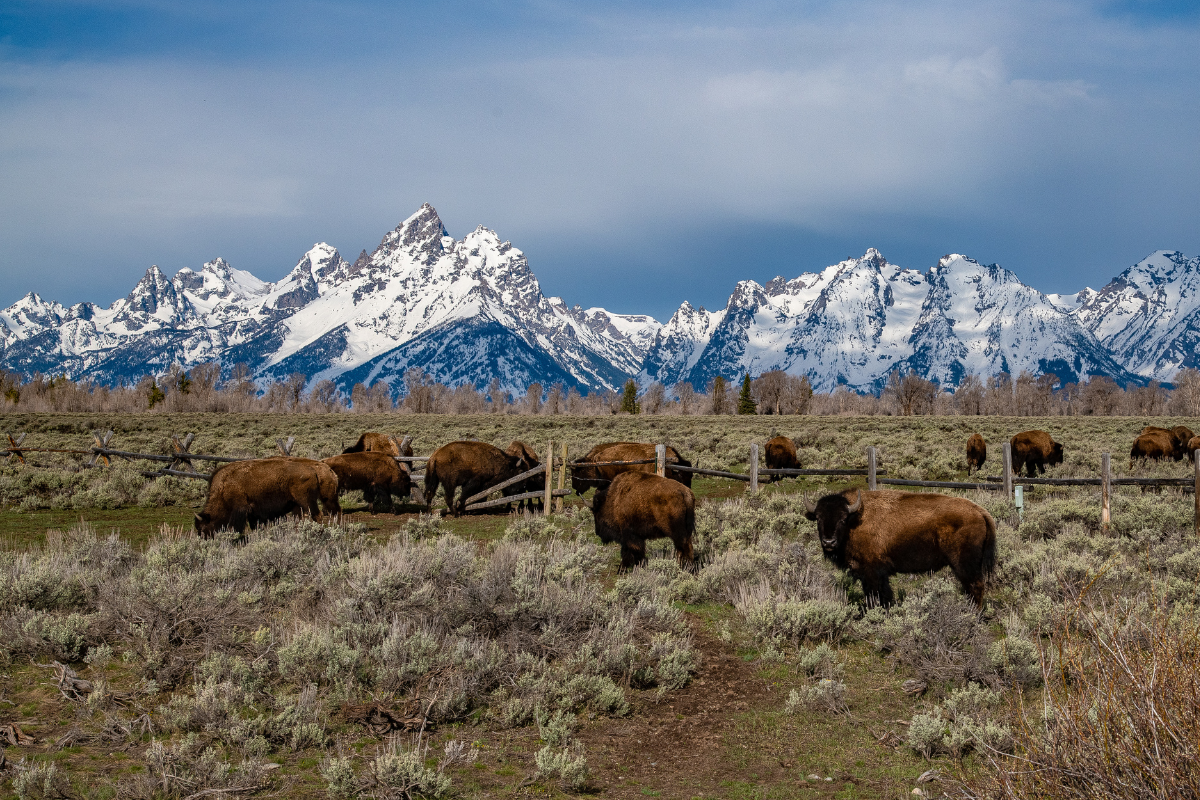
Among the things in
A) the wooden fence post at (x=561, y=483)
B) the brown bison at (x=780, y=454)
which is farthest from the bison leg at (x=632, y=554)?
the brown bison at (x=780, y=454)

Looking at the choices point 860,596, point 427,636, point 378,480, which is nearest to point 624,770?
point 427,636

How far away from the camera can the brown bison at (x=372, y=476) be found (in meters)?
17.0

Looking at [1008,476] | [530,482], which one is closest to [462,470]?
[530,482]

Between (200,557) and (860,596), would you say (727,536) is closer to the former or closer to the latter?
(860,596)

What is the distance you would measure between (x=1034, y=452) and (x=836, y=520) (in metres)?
19.5

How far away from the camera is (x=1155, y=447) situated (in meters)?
24.3

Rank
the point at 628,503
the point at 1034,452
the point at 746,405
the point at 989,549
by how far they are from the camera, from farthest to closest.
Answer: the point at 746,405
the point at 1034,452
the point at 628,503
the point at 989,549

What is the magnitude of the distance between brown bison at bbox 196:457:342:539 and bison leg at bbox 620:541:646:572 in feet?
18.1

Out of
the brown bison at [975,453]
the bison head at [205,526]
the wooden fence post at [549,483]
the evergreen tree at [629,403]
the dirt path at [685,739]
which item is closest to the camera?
the dirt path at [685,739]

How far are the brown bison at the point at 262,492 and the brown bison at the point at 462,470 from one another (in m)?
3.85

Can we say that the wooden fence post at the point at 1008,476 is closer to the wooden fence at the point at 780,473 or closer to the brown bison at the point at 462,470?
the wooden fence at the point at 780,473

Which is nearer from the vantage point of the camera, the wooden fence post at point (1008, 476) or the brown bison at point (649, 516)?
the brown bison at point (649, 516)

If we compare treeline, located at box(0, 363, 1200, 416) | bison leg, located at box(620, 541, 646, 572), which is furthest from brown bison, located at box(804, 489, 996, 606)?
Answer: treeline, located at box(0, 363, 1200, 416)

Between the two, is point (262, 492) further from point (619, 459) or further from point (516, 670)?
point (619, 459)
